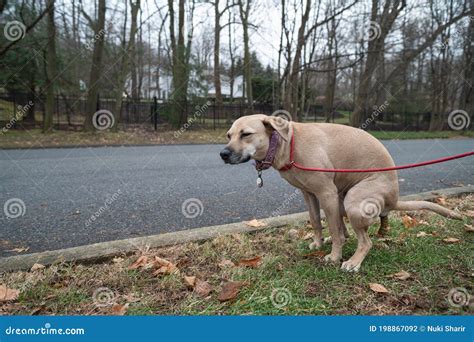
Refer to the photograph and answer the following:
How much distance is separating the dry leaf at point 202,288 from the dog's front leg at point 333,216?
1112 millimetres

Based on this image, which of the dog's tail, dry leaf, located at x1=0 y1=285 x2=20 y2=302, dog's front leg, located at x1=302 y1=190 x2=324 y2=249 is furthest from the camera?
dog's front leg, located at x1=302 y1=190 x2=324 y2=249

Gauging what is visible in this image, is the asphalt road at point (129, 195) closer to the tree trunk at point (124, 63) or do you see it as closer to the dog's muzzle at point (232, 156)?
the dog's muzzle at point (232, 156)

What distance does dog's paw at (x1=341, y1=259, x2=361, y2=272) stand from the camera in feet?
8.83

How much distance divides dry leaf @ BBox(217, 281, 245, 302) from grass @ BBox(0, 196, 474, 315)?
0.04 meters

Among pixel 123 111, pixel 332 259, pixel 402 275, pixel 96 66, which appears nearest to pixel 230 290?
pixel 332 259

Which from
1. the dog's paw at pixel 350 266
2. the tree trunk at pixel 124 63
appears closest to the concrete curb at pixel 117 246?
the dog's paw at pixel 350 266

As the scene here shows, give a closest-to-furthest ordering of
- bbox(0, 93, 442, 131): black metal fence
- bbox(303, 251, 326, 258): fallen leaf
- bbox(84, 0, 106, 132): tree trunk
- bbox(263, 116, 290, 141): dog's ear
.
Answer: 1. bbox(263, 116, 290, 141): dog's ear
2. bbox(303, 251, 326, 258): fallen leaf
3. bbox(84, 0, 106, 132): tree trunk
4. bbox(0, 93, 442, 131): black metal fence

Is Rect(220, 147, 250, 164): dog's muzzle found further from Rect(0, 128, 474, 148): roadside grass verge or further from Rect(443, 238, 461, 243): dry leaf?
Rect(0, 128, 474, 148): roadside grass verge

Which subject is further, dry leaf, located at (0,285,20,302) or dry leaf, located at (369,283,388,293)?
dry leaf, located at (369,283,388,293)

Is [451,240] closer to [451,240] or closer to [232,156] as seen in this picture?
[451,240]

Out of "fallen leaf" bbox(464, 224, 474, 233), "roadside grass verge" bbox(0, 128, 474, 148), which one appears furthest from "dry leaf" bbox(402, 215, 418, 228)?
"roadside grass verge" bbox(0, 128, 474, 148)

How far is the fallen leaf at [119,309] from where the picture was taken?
209 centimetres

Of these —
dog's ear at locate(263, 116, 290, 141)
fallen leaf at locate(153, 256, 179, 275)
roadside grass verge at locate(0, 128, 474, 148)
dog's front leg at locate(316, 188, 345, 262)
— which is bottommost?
fallen leaf at locate(153, 256, 179, 275)

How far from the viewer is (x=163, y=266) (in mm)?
2686
